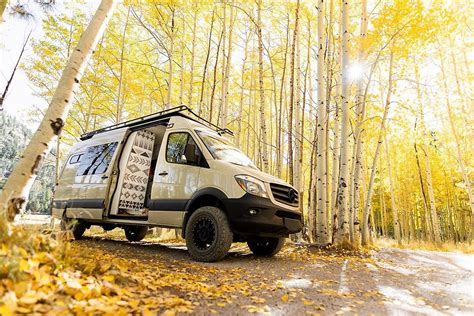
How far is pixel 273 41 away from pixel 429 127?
909 cm

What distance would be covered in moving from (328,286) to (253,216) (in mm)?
1445

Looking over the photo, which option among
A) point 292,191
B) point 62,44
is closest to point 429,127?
point 292,191

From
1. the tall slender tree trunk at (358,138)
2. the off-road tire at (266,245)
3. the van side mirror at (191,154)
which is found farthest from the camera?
the tall slender tree trunk at (358,138)

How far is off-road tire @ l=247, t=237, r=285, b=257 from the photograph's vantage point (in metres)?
5.65

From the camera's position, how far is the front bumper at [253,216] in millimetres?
4355

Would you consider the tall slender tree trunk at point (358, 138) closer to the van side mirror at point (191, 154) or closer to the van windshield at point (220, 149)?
the van windshield at point (220, 149)

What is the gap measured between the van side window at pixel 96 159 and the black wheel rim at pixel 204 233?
3114 millimetres

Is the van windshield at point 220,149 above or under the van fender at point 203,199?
above

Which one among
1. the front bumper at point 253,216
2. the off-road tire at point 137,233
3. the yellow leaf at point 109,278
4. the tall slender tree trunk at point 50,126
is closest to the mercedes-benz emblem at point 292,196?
the front bumper at point 253,216

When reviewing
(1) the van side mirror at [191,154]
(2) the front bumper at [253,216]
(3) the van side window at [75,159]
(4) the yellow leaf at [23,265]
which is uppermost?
(3) the van side window at [75,159]

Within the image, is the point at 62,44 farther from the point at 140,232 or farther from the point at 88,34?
the point at 88,34

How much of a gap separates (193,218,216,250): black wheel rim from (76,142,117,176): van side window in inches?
123

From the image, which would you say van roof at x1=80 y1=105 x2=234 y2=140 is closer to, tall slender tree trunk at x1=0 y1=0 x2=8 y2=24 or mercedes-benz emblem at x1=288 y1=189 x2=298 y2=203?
mercedes-benz emblem at x1=288 y1=189 x2=298 y2=203

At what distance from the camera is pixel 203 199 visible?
482 cm
